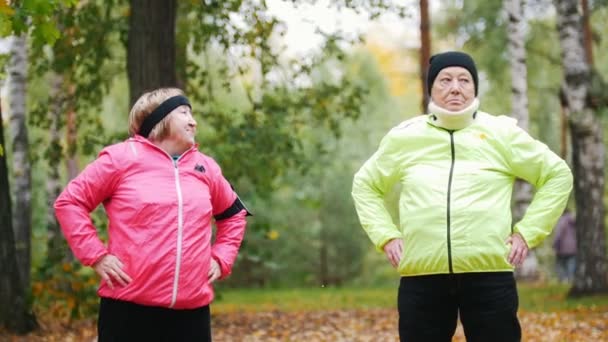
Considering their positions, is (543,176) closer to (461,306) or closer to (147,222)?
(461,306)

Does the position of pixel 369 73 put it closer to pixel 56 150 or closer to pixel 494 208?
pixel 56 150

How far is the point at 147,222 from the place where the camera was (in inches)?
152

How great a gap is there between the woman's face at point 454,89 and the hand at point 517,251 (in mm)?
657

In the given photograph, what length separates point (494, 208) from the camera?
395 centimetres

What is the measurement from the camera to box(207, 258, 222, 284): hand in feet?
13.3

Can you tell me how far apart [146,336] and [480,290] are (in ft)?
4.99

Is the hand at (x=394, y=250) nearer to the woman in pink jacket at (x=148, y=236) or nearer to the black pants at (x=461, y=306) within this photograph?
the black pants at (x=461, y=306)

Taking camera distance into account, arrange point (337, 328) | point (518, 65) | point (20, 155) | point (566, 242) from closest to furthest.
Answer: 1. point (337, 328)
2. point (20, 155)
3. point (518, 65)
4. point (566, 242)

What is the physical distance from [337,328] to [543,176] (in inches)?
262

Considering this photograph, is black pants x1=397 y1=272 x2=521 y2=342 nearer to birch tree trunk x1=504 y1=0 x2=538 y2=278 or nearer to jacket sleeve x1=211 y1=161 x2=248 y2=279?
jacket sleeve x1=211 y1=161 x2=248 y2=279

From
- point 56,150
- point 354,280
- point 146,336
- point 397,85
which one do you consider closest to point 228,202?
point 146,336

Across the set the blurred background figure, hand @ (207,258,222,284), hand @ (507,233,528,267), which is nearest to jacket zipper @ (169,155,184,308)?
hand @ (207,258,222,284)

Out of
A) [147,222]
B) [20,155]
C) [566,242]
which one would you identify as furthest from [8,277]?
[566,242]

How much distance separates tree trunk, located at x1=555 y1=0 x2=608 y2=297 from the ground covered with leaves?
182cm
